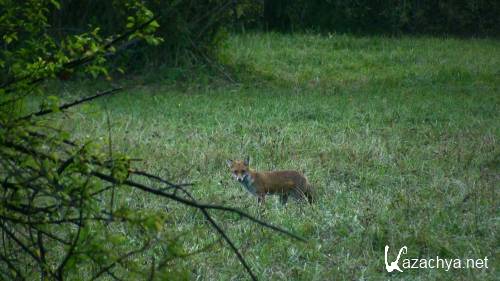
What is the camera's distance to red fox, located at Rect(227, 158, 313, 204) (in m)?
8.63

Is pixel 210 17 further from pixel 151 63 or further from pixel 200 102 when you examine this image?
pixel 200 102

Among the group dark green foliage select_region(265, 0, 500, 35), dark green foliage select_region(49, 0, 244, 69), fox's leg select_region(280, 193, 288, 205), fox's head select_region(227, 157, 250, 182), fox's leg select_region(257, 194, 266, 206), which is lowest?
dark green foliage select_region(265, 0, 500, 35)

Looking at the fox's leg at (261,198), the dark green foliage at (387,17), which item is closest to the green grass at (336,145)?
the fox's leg at (261,198)

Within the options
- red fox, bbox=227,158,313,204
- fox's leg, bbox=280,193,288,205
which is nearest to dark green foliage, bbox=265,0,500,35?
red fox, bbox=227,158,313,204

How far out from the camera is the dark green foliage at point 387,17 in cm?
2503

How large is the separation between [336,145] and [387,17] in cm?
1433

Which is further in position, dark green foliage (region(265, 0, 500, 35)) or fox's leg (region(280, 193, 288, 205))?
dark green foliage (region(265, 0, 500, 35))

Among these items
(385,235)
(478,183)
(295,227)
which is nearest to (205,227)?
(295,227)

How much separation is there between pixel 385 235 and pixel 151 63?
1023 centimetres

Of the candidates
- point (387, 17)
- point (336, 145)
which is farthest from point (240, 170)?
point (387, 17)

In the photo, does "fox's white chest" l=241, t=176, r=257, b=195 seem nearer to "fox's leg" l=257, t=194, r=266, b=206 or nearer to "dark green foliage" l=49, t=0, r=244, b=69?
"fox's leg" l=257, t=194, r=266, b=206

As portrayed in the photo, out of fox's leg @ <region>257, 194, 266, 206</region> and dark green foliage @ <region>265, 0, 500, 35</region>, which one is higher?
fox's leg @ <region>257, 194, 266, 206</region>

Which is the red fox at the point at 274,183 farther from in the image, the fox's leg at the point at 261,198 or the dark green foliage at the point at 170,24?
the dark green foliage at the point at 170,24

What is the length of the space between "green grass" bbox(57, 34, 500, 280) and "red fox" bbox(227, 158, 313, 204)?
117 mm
